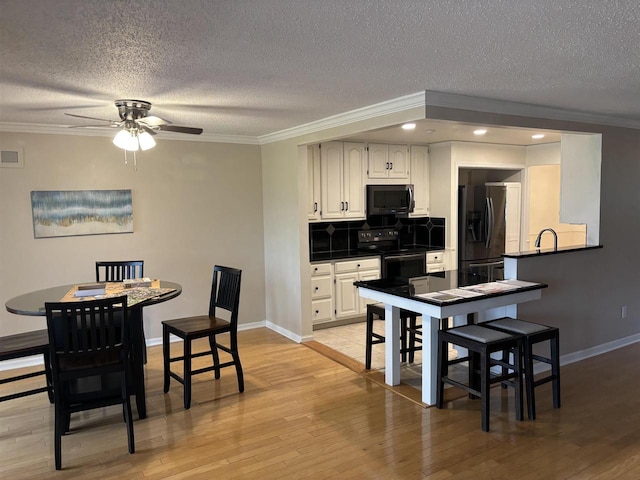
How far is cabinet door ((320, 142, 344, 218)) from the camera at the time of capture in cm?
548

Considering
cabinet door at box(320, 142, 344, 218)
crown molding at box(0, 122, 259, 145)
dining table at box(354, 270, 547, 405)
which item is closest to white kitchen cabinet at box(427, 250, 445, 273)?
cabinet door at box(320, 142, 344, 218)

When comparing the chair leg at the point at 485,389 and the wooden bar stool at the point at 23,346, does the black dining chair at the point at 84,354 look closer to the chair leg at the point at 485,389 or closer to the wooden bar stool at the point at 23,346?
the wooden bar stool at the point at 23,346

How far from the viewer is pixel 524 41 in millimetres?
2180

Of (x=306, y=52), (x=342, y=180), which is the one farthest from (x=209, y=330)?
(x=342, y=180)

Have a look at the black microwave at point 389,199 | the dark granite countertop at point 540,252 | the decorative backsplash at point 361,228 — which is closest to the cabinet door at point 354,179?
the black microwave at point 389,199

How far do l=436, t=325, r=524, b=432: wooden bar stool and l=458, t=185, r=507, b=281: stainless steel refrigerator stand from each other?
2893 millimetres

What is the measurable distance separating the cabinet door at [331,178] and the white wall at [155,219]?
2.40 ft

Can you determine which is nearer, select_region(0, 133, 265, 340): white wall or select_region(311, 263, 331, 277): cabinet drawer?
select_region(0, 133, 265, 340): white wall

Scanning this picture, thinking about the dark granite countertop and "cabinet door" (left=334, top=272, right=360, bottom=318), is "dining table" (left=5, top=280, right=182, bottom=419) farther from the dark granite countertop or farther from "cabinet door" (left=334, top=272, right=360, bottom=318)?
the dark granite countertop

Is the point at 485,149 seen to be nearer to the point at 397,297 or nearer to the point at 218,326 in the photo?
the point at 397,297

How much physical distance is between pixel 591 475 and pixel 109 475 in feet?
8.52

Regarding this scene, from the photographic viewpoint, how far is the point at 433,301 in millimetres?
3158

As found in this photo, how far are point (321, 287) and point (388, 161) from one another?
1.77 metres

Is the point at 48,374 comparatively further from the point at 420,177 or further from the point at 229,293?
the point at 420,177
